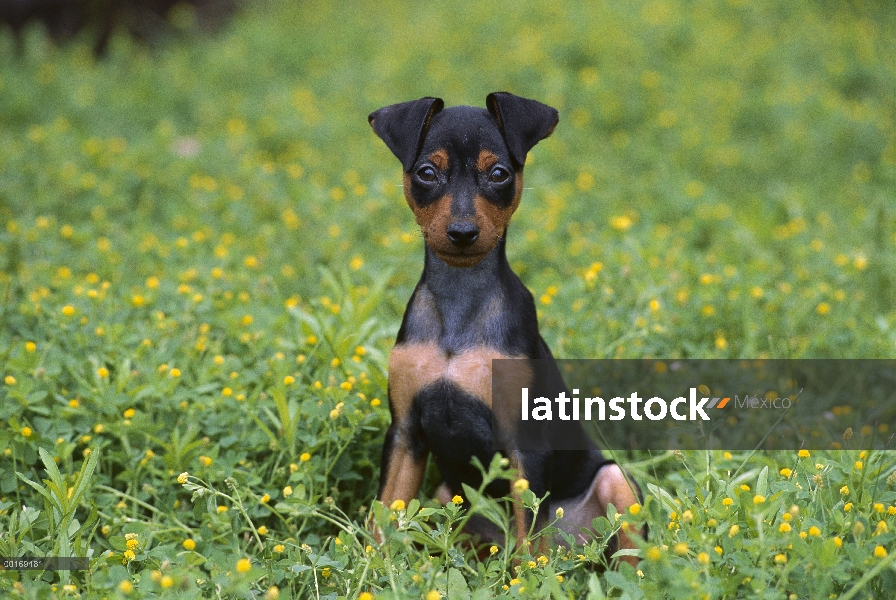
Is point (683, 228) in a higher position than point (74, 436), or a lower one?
higher

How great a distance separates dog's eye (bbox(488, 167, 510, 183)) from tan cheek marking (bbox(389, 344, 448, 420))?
607 millimetres

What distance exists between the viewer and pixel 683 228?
21.4ft

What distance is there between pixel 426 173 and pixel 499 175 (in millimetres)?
249

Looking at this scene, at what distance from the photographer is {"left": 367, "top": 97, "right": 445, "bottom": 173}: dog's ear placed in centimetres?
300

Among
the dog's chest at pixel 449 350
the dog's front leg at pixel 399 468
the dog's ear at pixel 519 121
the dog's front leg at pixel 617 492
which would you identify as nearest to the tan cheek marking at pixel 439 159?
the dog's ear at pixel 519 121

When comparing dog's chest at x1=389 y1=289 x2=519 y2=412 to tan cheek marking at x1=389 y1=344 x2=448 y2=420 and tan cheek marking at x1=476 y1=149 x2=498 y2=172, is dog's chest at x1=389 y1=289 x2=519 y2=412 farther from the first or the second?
tan cheek marking at x1=476 y1=149 x2=498 y2=172

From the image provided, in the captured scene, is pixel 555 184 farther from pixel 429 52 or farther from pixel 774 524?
pixel 774 524

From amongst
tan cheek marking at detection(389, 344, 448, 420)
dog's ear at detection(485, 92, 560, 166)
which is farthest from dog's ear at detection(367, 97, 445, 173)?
tan cheek marking at detection(389, 344, 448, 420)

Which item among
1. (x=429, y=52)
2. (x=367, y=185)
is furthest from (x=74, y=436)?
(x=429, y=52)

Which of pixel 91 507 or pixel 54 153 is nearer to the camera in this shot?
pixel 91 507

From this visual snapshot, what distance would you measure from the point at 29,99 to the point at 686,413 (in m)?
6.67

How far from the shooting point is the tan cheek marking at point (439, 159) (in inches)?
116

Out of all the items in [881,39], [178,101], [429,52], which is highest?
[881,39]

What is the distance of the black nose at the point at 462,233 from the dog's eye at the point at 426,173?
0.24 meters
